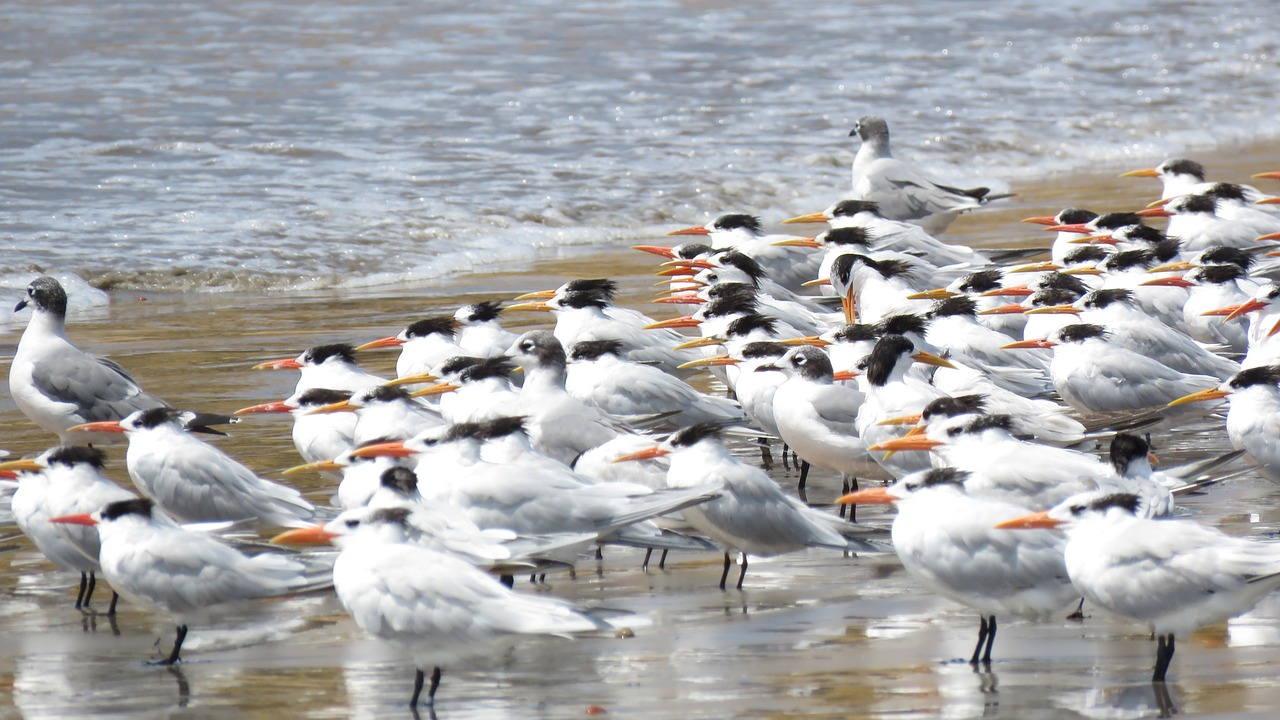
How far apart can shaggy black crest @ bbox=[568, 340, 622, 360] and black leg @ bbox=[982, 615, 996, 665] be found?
2.95 meters

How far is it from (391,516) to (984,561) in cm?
164

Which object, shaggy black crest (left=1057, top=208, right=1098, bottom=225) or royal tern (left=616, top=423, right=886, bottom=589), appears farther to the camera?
shaggy black crest (left=1057, top=208, right=1098, bottom=225)

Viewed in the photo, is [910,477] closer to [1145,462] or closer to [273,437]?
[1145,462]

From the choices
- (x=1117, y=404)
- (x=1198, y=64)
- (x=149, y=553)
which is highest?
(x=149, y=553)

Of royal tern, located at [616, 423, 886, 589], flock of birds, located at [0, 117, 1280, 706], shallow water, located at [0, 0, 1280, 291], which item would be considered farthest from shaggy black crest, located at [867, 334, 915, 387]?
shallow water, located at [0, 0, 1280, 291]

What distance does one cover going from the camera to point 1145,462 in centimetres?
546

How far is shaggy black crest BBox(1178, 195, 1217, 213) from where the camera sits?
1070 cm

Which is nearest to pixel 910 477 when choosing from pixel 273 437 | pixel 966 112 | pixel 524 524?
pixel 524 524

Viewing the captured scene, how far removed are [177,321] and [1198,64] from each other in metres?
16.8

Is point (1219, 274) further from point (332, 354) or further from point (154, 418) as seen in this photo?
point (154, 418)

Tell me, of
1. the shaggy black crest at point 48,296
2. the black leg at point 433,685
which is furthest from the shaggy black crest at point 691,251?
the black leg at point 433,685

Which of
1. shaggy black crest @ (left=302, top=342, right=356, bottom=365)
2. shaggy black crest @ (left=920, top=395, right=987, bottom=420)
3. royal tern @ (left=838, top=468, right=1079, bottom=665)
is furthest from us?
shaggy black crest @ (left=302, top=342, right=356, bottom=365)

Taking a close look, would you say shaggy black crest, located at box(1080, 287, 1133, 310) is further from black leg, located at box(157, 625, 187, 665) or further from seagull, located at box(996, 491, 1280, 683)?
black leg, located at box(157, 625, 187, 665)

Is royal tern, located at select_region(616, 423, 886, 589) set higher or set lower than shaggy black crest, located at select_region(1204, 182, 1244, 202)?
higher
